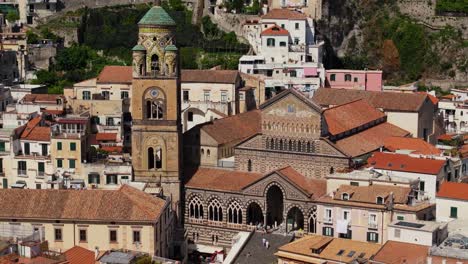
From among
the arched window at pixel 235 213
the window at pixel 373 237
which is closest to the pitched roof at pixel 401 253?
the window at pixel 373 237

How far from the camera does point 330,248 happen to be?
184 feet

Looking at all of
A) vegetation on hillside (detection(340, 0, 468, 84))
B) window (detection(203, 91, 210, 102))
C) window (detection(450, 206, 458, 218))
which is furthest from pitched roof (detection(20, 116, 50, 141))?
vegetation on hillside (detection(340, 0, 468, 84))

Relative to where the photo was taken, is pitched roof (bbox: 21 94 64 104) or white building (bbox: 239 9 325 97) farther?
white building (bbox: 239 9 325 97)

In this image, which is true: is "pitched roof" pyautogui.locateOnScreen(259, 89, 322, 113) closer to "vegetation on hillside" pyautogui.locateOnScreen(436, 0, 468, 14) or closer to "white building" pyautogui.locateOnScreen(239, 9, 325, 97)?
"white building" pyautogui.locateOnScreen(239, 9, 325, 97)

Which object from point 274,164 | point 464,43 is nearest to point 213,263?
point 274,164

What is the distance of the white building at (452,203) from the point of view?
60.2 meters

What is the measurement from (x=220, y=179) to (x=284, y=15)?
3391 centimetres

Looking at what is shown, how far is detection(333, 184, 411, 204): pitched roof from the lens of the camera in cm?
5953

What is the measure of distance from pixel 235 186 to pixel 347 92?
19061 mm

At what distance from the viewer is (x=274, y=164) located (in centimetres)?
6838

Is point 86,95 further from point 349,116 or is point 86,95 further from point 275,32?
point 349,116

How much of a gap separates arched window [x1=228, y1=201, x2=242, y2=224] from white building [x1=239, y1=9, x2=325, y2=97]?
80.6 feet

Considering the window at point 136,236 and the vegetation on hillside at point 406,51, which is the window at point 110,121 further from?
the vegetation on hillside at point 406,51

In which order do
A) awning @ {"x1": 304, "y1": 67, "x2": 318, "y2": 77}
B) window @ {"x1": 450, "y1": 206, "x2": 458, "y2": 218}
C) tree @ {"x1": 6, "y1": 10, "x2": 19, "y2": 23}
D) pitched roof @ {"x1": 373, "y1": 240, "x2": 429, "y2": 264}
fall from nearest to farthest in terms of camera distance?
pitched roof @ {"x1": 373, "y1": 240, "x2": 429, "y2": 264}, window @ {"x1": 450, "y1": 206, "x2": 458, "y2": 218}, awning @ {"x1": 304, "y1": 67, "x2": 318, "y2": 77}, tree @ {"x1": 6, "y1": 10, "x2": 19, "y2": 23}
